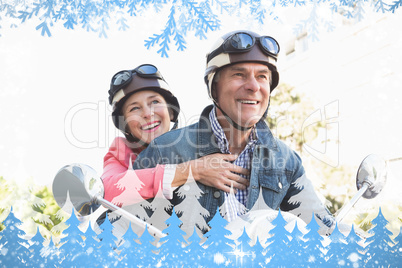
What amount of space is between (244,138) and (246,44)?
494 mm

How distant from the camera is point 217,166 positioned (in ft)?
6.72

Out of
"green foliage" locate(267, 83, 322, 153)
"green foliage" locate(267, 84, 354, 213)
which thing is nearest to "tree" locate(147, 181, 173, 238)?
"green foliage" locate(267, 84, 354, 213)

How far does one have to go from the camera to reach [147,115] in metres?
2.65

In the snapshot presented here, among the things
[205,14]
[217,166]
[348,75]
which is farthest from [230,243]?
[348,75]

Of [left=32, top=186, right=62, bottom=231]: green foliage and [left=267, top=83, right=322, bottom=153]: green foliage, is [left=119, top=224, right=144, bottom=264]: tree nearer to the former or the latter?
[left=32, top=186, right=62, bottom=231]: green foliage

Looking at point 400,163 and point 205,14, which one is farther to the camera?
point 400,163

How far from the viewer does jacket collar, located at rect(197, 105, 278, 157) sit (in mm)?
2164

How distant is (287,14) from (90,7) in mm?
964

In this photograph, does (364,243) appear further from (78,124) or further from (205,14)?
(78,124)

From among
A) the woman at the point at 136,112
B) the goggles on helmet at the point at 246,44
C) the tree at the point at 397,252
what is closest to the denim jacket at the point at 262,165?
the woman at the point at 136,112

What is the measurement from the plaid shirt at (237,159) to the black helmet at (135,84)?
1.82 feet

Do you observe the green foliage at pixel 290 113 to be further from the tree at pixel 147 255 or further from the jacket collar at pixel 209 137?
the tree at pixel 147 255

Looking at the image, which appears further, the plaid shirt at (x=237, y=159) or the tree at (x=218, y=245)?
the plaid shirt at (x=237, y=159)

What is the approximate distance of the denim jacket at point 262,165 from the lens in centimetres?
206
